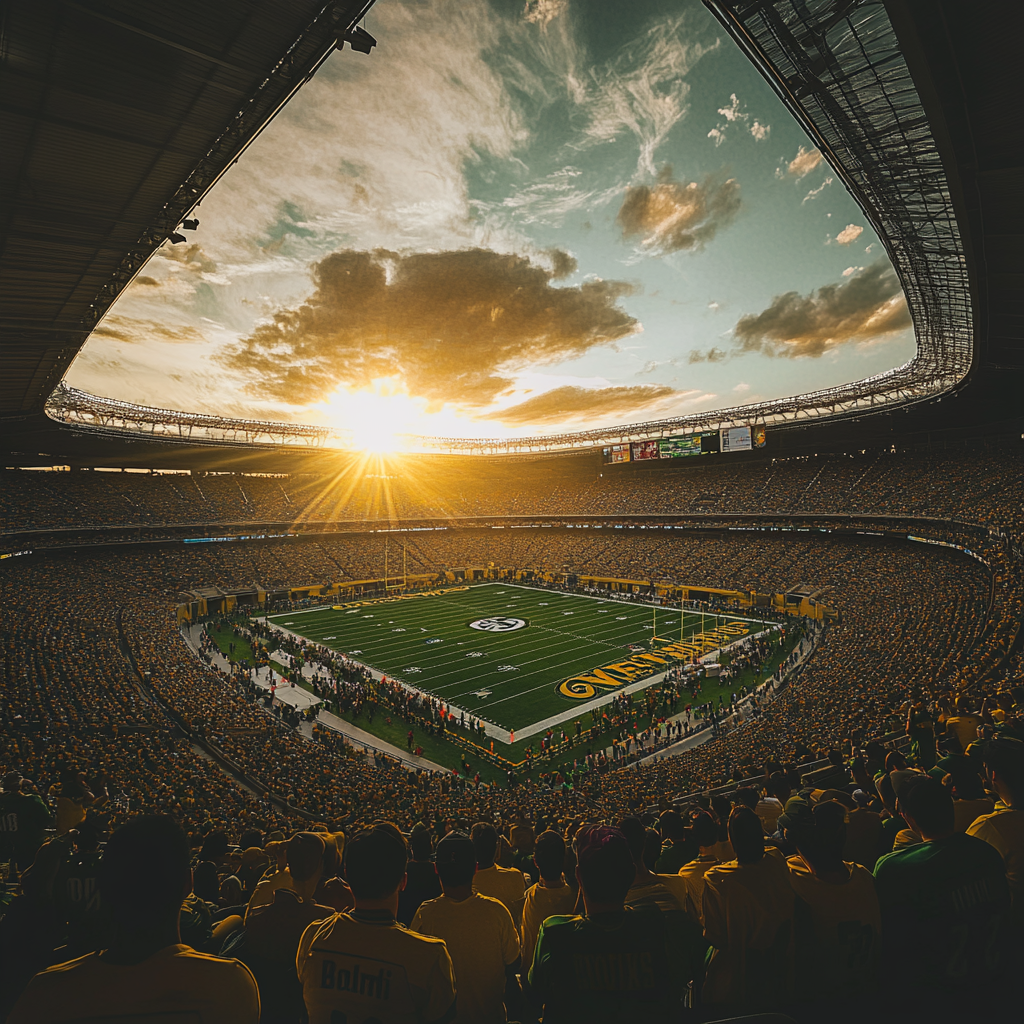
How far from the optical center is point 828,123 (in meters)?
13.4

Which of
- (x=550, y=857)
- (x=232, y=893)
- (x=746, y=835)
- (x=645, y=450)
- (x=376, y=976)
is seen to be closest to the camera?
(x=376, y=976)

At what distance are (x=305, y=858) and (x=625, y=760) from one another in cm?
1772

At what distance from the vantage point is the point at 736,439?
48.8 metres

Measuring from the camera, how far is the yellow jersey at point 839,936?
2.68m

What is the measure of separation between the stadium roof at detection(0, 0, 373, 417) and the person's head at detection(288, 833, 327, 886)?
13793 millimetres

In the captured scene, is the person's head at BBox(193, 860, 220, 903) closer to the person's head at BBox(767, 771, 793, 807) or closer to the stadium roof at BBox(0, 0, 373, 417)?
the person's head at BBox(767, 771, 793, 807)

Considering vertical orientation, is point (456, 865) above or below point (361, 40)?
below

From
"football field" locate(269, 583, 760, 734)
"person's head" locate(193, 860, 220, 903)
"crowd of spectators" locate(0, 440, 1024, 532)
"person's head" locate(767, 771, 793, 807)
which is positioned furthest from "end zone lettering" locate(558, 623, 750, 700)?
"person's head" locate(193, 860, 220, 903)

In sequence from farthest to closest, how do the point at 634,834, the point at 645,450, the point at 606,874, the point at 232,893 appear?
the point at 645,450, the point at 232,893, the point at 634,834, the point at 606,874

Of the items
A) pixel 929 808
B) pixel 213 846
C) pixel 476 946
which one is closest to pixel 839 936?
pixel 929 808

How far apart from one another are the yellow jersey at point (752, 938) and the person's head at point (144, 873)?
8.71 ft

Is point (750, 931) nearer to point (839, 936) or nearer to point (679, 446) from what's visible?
point (839, 936)

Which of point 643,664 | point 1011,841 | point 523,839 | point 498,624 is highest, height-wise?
point 1011,841

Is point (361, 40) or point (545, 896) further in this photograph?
point (361, 40)
